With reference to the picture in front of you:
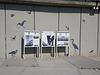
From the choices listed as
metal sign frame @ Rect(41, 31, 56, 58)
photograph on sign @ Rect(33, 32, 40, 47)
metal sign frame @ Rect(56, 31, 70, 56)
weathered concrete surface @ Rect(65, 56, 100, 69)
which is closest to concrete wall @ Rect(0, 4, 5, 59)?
photograph on sign @ Rect(33, 32, 40, 47)

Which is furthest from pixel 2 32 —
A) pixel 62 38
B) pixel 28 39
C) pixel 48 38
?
pixel 62 38

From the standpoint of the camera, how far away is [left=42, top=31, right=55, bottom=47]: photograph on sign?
988 cm

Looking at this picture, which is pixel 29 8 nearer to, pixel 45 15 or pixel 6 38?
pixel 45 15

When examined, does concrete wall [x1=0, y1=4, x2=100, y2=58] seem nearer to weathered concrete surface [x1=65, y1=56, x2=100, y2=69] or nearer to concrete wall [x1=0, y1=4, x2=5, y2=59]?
concrete wall [x1=0, y1=4, x2=5, y2=59]

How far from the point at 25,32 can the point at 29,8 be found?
1857 mm

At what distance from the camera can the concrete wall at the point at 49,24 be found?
9.86 metres

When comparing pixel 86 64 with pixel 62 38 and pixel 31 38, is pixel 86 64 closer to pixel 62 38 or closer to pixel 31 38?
pixel 62 38

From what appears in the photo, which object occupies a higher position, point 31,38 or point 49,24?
point 49,24

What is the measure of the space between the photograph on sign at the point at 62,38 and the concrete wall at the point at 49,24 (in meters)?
0.69

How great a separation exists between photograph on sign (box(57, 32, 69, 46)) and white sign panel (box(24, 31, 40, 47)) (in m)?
1.50

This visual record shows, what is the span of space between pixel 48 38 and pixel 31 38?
3.89 ft

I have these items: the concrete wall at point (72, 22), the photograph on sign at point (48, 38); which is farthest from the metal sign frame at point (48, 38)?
the concrete wall at point (72, 22)

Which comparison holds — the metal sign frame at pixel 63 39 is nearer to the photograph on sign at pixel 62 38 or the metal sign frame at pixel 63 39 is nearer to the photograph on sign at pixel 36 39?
the photograph on sign at pixel 62 38

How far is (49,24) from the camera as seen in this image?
10.6 meters
